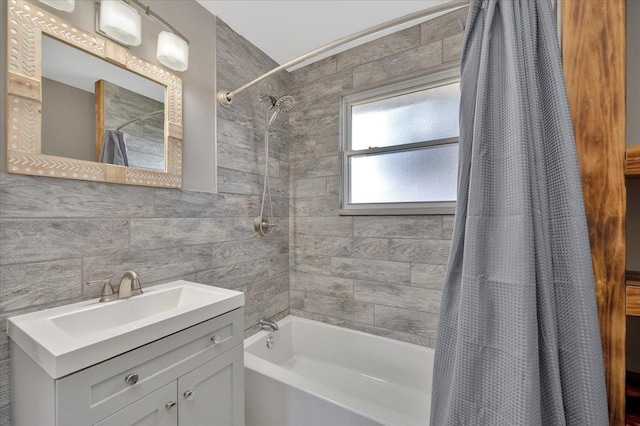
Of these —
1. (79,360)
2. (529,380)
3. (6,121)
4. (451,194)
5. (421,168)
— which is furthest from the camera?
(421,168)

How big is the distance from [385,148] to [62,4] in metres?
1.82

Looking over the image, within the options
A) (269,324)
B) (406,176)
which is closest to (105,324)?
(269,324)

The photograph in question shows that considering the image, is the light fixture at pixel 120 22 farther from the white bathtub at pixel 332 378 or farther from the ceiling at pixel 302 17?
the white bathtub at pixel 332 378

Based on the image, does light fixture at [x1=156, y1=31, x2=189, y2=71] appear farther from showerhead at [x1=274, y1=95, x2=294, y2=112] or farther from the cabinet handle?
the cabinet handle

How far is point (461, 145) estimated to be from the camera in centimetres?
78

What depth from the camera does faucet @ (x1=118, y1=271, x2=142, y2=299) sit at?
1.18m

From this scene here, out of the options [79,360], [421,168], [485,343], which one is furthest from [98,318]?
[421,168]

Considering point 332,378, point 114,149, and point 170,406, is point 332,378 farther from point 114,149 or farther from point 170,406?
point 114,149

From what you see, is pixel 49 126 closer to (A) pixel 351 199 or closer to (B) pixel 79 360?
(B) pixel 79 360

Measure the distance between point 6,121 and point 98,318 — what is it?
786mm

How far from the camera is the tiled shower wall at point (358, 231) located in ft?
5.92

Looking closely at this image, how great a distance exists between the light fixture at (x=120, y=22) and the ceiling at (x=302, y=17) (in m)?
0.58

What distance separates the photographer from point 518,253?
2.04ft

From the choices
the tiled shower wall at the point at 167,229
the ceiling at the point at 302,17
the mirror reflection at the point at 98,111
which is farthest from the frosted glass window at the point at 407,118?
the mirror reflection at the point at 98,111
